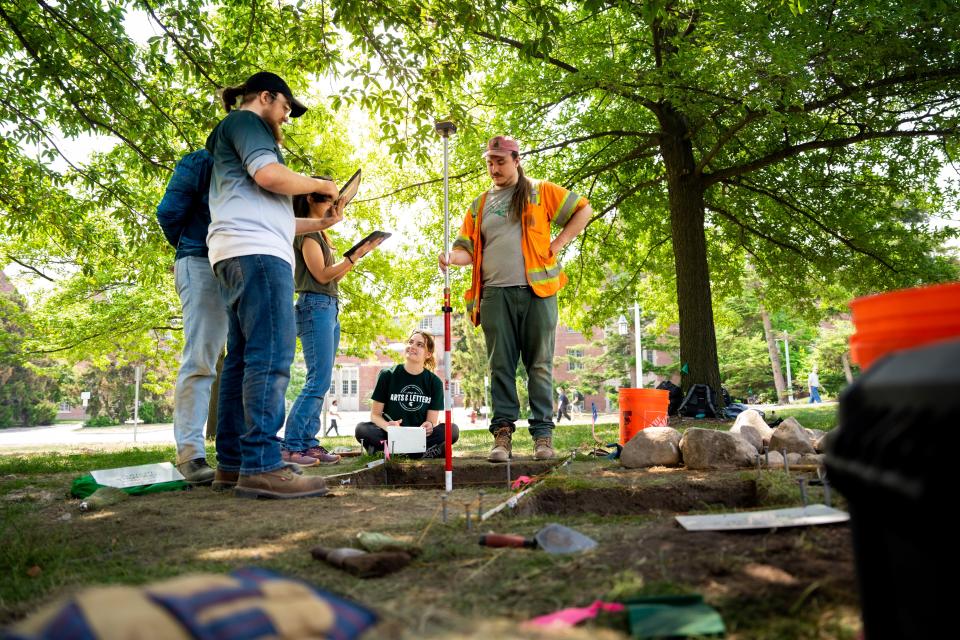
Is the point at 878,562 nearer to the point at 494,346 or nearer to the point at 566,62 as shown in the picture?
the point at 494,346

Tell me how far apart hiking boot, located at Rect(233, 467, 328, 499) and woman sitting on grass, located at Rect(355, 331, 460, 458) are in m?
2.42

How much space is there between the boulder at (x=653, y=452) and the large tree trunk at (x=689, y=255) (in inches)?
223

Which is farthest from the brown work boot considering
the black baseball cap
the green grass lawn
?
the green grass lawn

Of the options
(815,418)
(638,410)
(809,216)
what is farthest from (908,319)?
(809,216)

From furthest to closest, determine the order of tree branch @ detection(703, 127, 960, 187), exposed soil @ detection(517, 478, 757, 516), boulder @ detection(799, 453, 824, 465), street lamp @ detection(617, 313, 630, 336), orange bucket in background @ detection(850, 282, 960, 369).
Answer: street lamp @ detection(617, 313, 630, 336)
tree branch @ detection(703, 127, 960, 187)
boulder @ detection(799, 453, 824, 465)
exposed soil @ detection(517, 478, 757, 516)
orange bucket in background @ detection(850, 282, 960, 369)

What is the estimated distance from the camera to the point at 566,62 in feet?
31.7

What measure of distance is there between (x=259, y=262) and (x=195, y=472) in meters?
1.58

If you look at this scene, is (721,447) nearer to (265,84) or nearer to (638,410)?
(638,410)

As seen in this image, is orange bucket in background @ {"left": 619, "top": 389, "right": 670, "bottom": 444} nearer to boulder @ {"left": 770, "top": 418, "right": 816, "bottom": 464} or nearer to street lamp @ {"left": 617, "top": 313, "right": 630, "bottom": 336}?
boulder @ {"left": 770, "top": 418, "right": 816, "bottom": 464}

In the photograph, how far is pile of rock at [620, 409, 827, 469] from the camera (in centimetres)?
385

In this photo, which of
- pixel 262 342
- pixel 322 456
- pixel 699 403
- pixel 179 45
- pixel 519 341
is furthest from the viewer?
pixel 699 403

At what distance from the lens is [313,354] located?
5199 mm

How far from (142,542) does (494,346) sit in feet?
9.16

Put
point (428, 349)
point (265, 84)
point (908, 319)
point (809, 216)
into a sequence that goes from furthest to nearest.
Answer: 1. point (809, 216)
2. point (428, 349)
3. point (265, 84)
4. point (908, 319)
